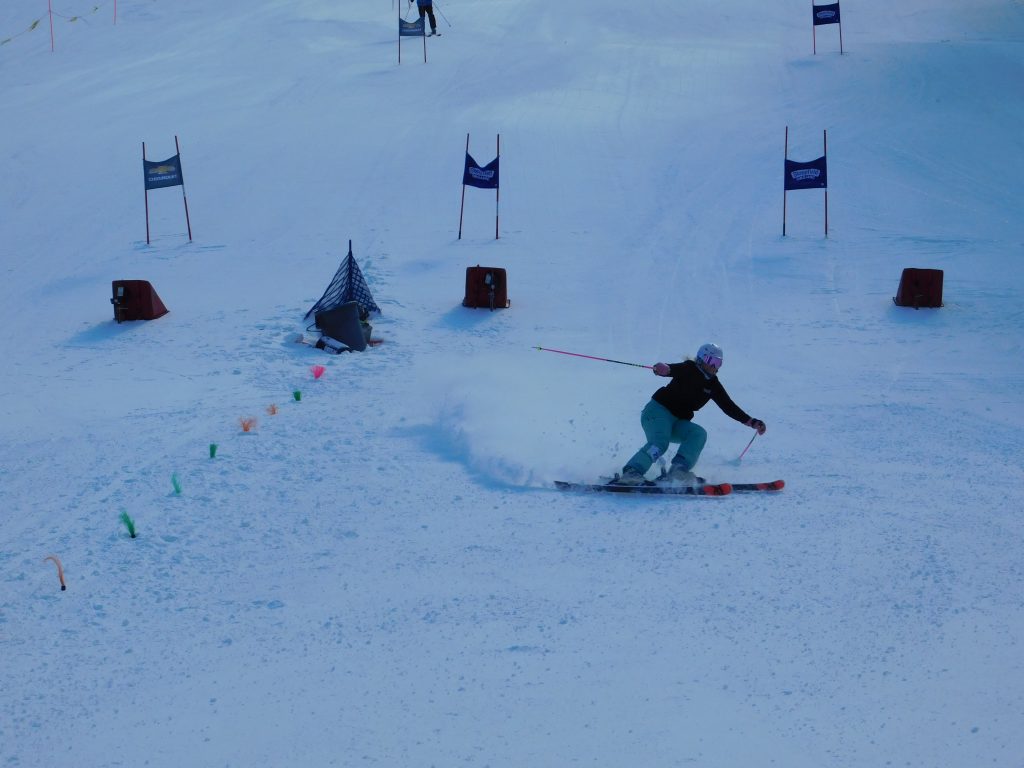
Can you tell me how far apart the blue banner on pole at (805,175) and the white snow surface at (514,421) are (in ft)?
3.16

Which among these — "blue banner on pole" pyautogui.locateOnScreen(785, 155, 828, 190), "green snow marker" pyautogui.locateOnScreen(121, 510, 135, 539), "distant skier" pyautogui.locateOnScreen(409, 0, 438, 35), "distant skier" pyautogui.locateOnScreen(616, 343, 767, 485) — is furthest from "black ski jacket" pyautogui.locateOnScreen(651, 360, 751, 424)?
"distant skier" pyautogui.locateOnScreen(409, 0, 438, 35)

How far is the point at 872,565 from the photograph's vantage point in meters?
6.70

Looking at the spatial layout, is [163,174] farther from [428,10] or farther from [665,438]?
[428,10]

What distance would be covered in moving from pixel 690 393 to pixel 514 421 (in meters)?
1.94

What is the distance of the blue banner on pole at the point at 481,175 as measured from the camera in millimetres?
14633

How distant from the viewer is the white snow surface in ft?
17.8

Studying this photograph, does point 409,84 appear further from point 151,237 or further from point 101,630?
point 101,630

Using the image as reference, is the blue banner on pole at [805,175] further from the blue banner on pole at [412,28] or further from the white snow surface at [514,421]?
the blue banner on pole at [412,28]

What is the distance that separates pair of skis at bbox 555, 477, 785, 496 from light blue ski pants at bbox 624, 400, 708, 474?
0.14 metres

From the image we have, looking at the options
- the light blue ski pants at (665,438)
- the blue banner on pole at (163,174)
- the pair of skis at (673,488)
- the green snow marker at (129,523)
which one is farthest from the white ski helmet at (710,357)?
the blue banner on pole at (163,174)

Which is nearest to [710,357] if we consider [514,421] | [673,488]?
[673,488]

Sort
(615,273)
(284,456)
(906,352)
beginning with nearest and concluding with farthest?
(284,456), (906,352), (615,273)

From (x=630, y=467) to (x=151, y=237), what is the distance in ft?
34.3

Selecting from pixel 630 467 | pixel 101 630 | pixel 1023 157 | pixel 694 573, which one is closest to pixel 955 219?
pixel 1023 157
